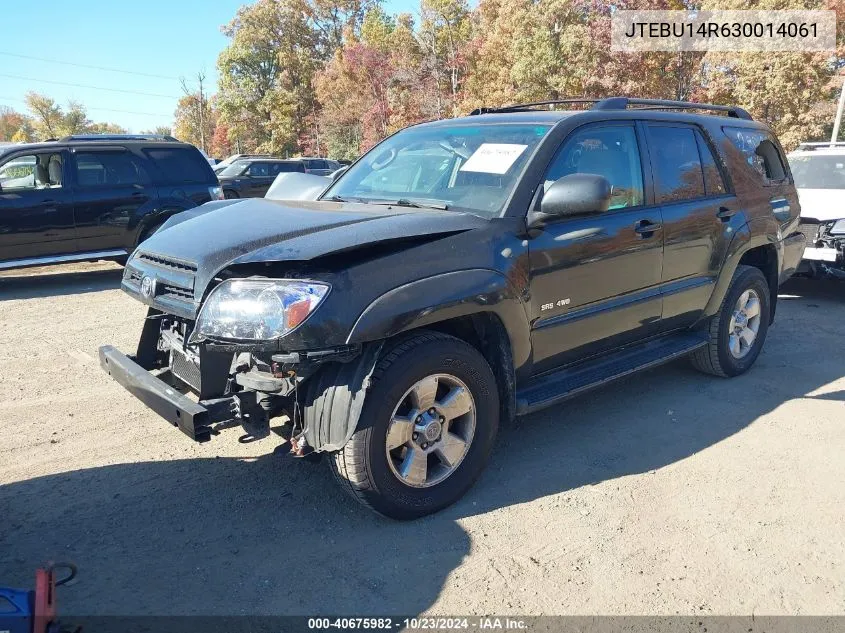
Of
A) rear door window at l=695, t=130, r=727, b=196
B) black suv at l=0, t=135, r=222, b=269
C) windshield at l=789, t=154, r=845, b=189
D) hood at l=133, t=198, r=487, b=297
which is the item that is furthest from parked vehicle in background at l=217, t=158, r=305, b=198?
hood at l=133, t=198, r=487, b=297

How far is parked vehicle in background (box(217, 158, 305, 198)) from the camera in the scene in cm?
1903

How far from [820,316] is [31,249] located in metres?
9.77

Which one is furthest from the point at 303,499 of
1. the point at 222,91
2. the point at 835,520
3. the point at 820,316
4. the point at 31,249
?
the point at 222,91

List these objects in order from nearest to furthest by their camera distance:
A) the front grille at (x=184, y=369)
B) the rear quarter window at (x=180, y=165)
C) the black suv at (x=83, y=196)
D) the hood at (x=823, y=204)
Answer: the front grille at (x=184, y=369), the hood at (x=823, y=204), the black suv at (x=83, y=196), the rear quarter window at (x=180, y=165)

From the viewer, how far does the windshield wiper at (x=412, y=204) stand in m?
3.54

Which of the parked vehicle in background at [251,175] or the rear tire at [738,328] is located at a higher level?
the parked vehicle in background at [251,175]

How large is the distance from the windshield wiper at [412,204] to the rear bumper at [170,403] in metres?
1.50

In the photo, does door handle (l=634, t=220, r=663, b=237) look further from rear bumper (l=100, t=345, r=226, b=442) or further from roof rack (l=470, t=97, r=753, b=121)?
rear bumper (l=100, t=345, r=226, b=442)

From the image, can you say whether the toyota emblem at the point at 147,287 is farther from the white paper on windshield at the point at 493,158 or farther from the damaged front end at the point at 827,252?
the damaged front end at the point at 827,252

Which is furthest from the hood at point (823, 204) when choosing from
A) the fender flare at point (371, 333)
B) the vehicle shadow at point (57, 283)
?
the vehicle shadow at point (57, 283)

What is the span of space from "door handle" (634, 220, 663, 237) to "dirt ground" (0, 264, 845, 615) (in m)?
1.27

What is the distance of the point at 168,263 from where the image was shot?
10.5 ft

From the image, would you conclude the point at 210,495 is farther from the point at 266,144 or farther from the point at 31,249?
the point at 266,144

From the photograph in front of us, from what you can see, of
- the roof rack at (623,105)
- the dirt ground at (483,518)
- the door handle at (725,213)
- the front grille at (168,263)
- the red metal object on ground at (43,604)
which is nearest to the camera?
the red metal object on ground at (43,604)
